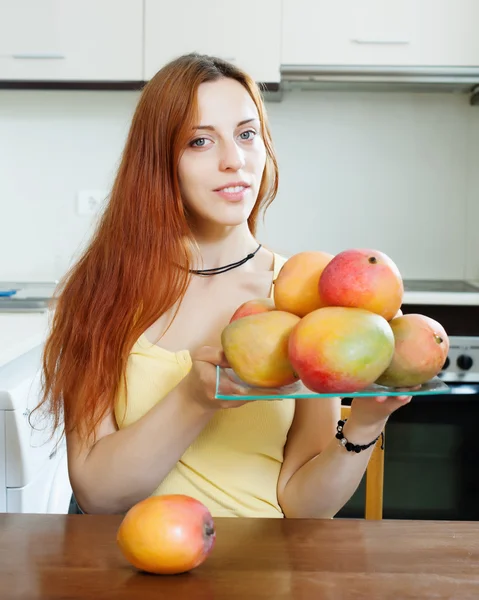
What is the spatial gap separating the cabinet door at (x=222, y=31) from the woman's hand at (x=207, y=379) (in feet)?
5.23

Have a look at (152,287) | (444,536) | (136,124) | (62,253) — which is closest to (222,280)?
(152,287)

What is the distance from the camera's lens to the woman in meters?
1.05

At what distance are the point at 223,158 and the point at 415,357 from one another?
46cm

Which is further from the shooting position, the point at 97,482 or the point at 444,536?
the point at 97,482

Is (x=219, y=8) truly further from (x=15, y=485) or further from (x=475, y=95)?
(x=15, y=485)

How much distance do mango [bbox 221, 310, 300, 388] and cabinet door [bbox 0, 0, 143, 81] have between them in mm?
1760

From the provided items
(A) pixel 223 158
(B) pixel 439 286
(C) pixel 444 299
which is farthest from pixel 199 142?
(B) pixel 439 286

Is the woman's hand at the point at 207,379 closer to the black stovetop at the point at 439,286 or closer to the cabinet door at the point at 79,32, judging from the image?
the black stovetop at the point at 439,286

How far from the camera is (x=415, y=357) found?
2.38 ft

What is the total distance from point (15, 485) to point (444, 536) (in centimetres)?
94

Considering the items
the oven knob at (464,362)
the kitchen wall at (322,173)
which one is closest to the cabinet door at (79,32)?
the kitchen wall at (322,173)

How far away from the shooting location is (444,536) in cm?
78

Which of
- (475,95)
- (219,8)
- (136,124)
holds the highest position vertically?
(219,8)

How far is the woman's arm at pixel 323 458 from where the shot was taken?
3.07 feet
